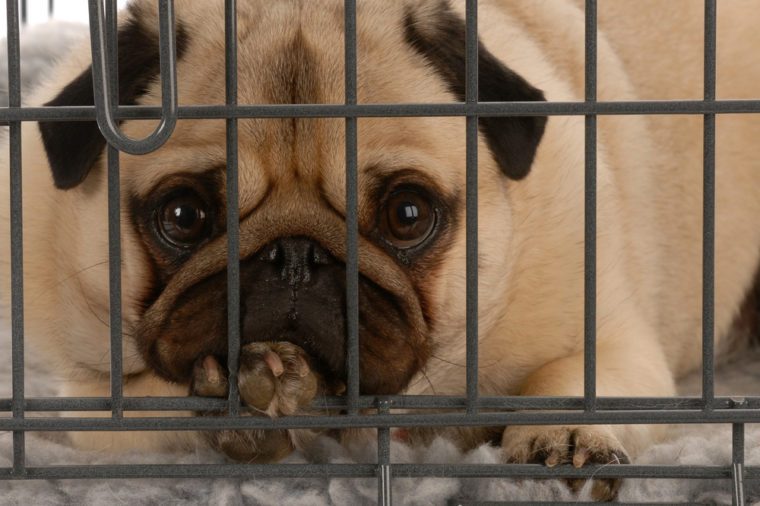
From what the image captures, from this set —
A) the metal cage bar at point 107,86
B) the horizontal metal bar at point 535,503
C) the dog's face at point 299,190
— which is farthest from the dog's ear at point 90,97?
the horizontal metal bar at point 535,503

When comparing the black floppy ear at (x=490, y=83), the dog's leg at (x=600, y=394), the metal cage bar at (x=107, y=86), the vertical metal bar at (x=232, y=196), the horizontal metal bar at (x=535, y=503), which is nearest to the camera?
the metal cage bar at (x=107, y=86)

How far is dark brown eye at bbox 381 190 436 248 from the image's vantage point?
1.95 meters

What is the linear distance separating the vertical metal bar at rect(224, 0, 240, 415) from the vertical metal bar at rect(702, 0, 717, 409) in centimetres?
73

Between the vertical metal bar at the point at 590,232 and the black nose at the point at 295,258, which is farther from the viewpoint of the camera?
the black nose at the point at 295,258

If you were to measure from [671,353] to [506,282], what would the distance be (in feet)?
2.94

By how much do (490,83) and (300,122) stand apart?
355mm

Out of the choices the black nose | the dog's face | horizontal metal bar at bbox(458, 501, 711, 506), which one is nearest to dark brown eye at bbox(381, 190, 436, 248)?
the dog's face

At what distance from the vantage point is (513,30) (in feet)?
8.75

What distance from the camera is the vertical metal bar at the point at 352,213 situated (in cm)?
165

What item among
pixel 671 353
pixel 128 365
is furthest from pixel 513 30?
pixel 128 365

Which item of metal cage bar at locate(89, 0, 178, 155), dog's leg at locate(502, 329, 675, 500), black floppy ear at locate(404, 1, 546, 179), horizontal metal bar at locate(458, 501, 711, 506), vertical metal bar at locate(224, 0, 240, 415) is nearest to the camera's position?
metal cage bar at locate(89, 0, 178, 155)

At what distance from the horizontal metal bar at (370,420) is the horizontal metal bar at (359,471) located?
0.21 ft

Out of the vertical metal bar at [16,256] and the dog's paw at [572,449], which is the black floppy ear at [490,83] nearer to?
the dog's paw at [572,449]

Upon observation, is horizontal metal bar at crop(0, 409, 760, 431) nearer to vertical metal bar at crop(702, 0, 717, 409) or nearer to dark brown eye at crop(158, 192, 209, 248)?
vertical metal bar at crop(702, 0, 717, 409)
